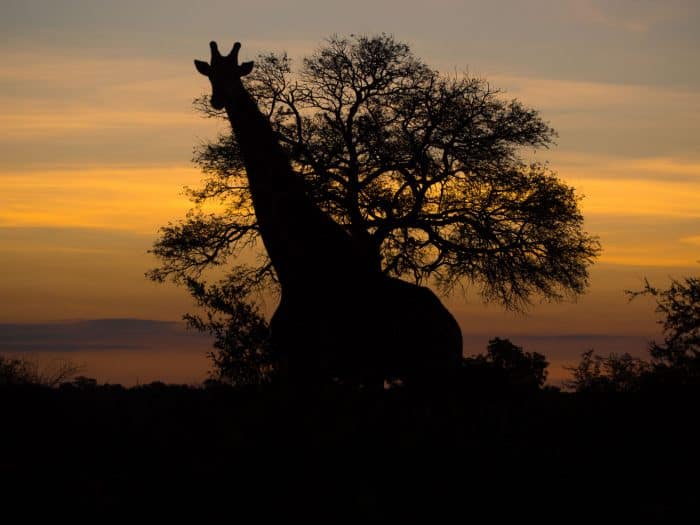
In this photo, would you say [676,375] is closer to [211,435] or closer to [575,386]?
[575,386]

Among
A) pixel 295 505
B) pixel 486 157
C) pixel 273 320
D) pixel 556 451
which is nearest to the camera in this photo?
pixel 295 505

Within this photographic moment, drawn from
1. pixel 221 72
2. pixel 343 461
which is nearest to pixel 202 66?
pixel 221 72

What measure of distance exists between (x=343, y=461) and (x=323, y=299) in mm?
7182

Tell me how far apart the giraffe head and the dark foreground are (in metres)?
7.74

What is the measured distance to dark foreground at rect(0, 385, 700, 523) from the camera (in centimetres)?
862

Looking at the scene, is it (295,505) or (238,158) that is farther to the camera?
(238,158)

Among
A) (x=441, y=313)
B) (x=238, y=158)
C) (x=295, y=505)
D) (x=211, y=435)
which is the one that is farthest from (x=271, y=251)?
(x=238, y=158)

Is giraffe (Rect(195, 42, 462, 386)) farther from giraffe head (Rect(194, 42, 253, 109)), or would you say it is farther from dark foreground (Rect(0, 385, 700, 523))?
dark foreground (Rect(0, 385, 700, 523))

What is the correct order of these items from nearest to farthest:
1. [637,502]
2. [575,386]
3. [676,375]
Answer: [637,502] → [676,375] → [575,386]

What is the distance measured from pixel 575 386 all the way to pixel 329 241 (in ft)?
19.7

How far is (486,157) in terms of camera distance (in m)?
29.5

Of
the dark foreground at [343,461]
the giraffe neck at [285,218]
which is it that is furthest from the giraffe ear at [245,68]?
the dark foreground at [343,461]

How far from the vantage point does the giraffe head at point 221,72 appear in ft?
62.8

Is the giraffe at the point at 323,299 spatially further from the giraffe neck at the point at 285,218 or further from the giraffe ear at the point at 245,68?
the giraffe ear at the point at 245,68
